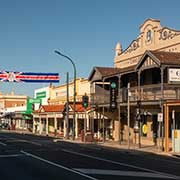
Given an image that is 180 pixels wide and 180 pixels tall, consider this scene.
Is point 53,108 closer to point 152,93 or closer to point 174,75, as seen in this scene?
point 152,93

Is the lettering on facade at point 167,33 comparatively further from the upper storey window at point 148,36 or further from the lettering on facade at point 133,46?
the lettering on facade at point 133,46

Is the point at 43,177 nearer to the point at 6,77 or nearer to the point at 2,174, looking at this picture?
the point at 2,174

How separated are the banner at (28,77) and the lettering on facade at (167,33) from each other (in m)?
24.4

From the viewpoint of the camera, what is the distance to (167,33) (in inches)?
1580

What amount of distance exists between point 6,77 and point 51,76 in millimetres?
5518

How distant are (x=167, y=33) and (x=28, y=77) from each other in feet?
85.4

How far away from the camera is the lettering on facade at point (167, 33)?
3910 centimetres

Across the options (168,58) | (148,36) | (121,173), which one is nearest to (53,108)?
(148,36)

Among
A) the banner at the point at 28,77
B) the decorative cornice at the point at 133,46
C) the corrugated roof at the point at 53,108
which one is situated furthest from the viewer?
the corrugated roof at the point at 53,108

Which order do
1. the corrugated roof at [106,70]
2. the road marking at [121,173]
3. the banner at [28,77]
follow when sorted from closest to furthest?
the road marking at [121,173] → the corrugated roof at [106,70] → the banner at [28,77]

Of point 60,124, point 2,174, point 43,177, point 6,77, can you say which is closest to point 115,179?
point 43,177

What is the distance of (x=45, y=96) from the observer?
245ft

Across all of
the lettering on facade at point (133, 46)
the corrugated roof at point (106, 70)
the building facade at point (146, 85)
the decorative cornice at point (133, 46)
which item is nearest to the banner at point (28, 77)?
the building facade at point (146, 85)

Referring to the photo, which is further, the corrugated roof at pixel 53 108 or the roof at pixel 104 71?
the corrugated roof at pixel 53 108
